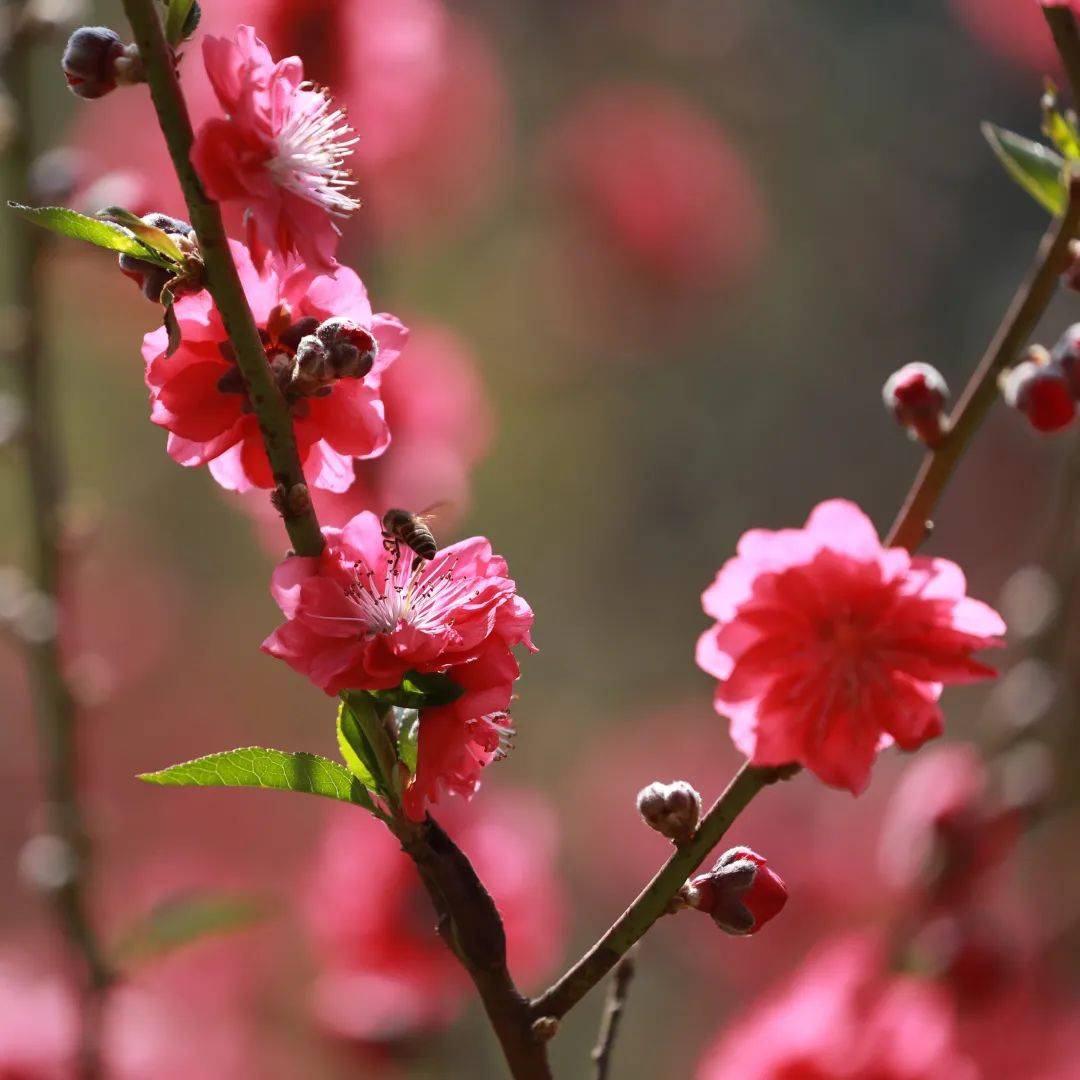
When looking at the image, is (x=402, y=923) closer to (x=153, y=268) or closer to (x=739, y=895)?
(x=739, y=895)

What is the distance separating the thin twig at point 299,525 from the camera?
2.53ft

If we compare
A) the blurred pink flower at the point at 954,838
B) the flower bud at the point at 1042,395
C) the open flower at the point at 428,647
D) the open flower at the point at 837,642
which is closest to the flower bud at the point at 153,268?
the open flower at the point at 428,647

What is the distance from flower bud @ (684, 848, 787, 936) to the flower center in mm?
445

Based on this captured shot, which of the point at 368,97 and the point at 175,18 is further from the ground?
the point at 175,18

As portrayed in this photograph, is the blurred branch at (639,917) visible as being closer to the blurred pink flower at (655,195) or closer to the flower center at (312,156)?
the flower center at (312,156)

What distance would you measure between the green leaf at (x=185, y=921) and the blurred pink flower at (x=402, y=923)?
21.8 inches

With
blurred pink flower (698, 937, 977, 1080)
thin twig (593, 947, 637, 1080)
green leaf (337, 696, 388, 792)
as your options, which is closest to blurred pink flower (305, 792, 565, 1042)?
blurred pink flower (698, 937, 977, 1080)

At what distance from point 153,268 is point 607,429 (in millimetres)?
3340

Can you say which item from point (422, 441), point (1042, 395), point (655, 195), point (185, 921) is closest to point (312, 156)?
point (1042, 395)

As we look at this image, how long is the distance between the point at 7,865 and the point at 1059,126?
3.11 metres

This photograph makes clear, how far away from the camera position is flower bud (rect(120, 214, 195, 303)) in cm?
80

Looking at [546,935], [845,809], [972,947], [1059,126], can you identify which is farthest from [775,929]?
[1059,126]

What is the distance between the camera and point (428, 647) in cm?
80

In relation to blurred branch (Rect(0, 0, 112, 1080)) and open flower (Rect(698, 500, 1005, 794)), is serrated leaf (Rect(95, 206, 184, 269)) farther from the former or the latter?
blurred branch (Rect(0, 0, 112, 1080))
